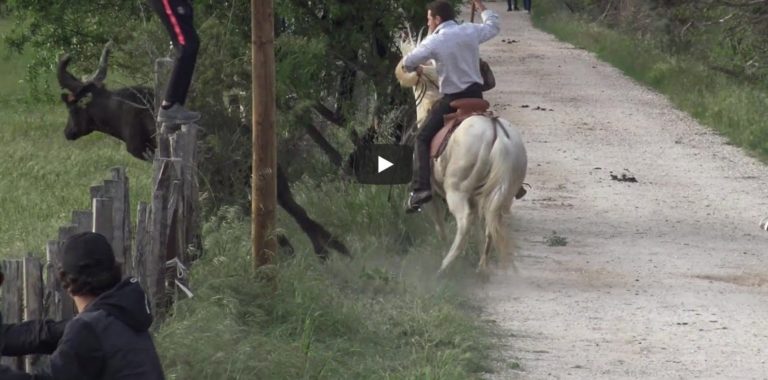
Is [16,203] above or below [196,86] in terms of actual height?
below

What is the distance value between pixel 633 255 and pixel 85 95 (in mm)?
4852

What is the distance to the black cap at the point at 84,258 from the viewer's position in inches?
223

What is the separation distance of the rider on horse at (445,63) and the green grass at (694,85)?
8.04 metres

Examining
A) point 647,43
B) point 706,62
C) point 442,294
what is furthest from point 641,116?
point 442,294

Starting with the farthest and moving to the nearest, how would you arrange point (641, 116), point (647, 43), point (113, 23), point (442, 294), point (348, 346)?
point (647, 43) < point (641, 116) < point (113, 23) < point (442, 294) < point (348, 346)

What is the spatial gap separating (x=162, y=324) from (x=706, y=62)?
21.1 metres

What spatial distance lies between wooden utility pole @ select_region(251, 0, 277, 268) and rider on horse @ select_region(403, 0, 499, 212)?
2.86 m

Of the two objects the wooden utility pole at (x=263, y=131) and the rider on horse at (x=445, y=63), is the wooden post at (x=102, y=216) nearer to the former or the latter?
the wooden utility pole at (x=263, y=131)

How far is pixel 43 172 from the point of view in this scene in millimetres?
17109

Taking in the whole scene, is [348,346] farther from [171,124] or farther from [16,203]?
[16,203]

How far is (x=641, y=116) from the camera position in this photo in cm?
2352

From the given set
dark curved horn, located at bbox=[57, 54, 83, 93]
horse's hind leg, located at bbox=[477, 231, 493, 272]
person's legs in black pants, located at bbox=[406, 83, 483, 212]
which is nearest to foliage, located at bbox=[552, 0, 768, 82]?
person's legs in black pants, located at bbox=[406, 83, 483, 212]

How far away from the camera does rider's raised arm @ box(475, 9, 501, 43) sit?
12.2m
